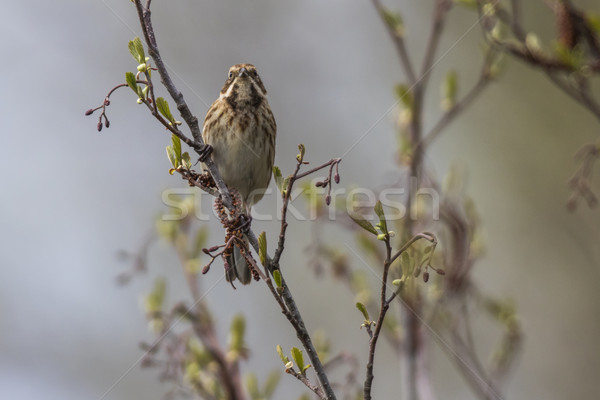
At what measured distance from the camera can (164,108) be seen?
383cm

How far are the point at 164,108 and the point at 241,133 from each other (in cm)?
204

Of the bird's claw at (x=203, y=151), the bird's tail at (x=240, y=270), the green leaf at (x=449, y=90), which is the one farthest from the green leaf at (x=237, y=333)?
the green leaf at (x=449, y=90)

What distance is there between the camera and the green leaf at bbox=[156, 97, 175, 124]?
12.5ft

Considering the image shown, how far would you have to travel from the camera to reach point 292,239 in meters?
11.4

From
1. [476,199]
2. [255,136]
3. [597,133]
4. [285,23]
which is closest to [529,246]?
[476,199]

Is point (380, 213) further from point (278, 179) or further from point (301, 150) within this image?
point (278, 179)

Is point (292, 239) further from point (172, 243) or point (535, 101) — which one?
→ point (172, 243)

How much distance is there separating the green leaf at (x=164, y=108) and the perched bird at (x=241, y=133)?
1.84 m

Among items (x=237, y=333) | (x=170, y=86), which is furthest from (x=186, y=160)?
(x=237, y=333)

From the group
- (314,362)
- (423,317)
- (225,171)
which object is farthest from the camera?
(225,171)

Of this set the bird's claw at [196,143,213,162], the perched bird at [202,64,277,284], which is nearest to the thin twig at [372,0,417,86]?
the perched bird at [202,64,277,284]

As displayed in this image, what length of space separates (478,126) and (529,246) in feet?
7.82

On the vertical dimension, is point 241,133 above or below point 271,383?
above

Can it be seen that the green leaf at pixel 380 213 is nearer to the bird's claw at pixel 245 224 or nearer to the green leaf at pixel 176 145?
the bird's claw at pixel 245 224
